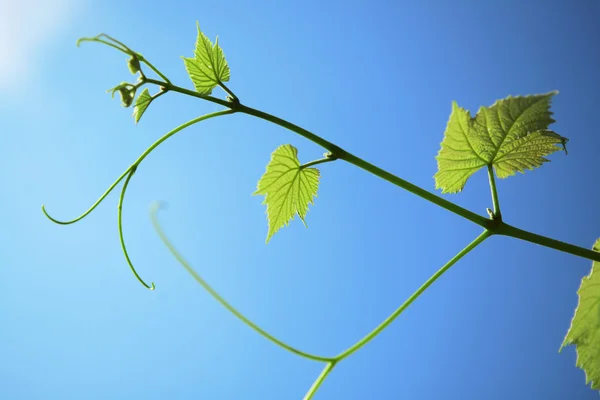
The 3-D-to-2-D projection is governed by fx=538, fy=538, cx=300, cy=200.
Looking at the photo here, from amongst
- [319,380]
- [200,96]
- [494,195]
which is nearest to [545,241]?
[494,195]

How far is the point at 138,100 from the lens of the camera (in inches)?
22.6

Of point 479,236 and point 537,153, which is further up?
point 537,153

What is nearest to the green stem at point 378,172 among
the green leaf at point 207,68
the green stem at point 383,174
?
the green stem at point 383,174

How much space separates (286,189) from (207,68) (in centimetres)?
17

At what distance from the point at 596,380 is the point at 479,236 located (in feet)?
0.93

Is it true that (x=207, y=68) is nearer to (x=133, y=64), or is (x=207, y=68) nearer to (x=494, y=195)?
(x=133, y=64)

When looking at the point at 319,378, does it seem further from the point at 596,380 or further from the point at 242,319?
the point at 596,380

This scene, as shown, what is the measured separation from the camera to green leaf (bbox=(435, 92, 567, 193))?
52cm

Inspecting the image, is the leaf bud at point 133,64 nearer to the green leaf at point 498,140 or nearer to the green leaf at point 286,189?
the green leaf at point 286,189

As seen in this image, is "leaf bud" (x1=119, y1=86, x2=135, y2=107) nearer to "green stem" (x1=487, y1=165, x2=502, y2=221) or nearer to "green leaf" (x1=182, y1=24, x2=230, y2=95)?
"green leaf" (x1=182, y1=24, x2=230, y2=95)

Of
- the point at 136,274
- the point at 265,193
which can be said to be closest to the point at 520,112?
the point at 265,193

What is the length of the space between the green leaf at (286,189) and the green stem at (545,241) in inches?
9.2

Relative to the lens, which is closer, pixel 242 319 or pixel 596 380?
pixel 242 319

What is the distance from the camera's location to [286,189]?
662mm
